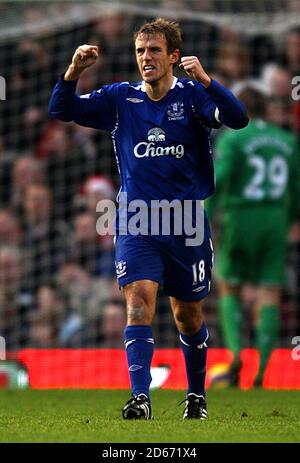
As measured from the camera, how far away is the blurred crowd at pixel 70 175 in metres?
12.2

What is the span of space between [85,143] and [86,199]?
65cm

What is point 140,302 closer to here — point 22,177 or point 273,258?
point 273,258

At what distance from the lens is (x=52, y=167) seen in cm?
1281

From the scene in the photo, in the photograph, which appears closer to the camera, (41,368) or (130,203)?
(130,203)

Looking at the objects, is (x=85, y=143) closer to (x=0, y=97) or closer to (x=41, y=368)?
(x=0, y=97)

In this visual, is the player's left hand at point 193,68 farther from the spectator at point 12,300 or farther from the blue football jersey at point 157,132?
the spectator at point 12,300

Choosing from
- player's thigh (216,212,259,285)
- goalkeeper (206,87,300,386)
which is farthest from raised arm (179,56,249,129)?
player's thigh (216,212,259,285)

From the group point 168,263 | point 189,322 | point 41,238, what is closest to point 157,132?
point 168,263

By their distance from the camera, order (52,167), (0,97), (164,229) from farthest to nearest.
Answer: (52,167)
(0,97)
(164,229)

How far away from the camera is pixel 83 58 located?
655 cm

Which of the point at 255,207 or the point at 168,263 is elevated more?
the point at 255,207

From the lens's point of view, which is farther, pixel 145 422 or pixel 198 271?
pixel 198 271

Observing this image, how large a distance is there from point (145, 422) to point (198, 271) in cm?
100
